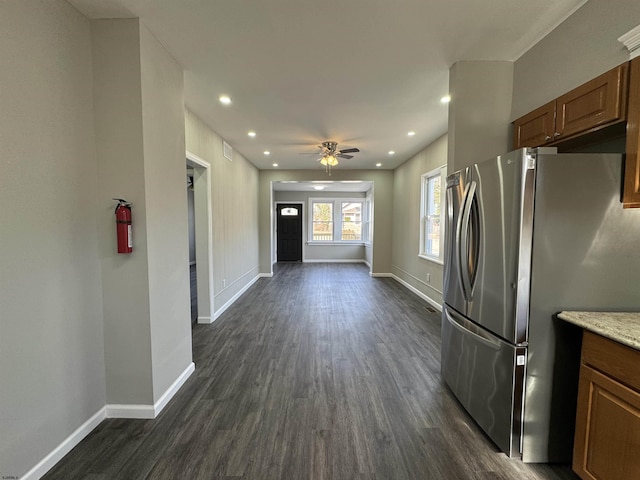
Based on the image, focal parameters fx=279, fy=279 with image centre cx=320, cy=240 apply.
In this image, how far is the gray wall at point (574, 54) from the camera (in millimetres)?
1540

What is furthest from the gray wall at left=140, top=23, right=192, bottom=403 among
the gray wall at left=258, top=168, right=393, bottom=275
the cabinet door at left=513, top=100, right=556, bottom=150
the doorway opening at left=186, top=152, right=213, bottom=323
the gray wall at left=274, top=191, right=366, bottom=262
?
the gray wall at left=274, top=191, right=366, bottom=262

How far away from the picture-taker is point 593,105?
158 cm

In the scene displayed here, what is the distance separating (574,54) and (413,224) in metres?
4.02

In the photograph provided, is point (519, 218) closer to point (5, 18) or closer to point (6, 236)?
point (6, 236)

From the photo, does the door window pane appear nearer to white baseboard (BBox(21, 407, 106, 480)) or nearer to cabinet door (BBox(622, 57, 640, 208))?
white baseboard (BBox(21, 407, 106, 480))

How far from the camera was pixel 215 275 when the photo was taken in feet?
13.5

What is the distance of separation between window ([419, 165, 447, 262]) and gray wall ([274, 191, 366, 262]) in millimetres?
4635

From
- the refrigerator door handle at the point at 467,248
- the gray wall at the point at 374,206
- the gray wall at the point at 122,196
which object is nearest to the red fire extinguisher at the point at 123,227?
the gray wall at the point at 122,196

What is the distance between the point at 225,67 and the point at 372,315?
3605 millimetres

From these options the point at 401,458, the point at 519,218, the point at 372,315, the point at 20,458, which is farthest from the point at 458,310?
the point at 20,458

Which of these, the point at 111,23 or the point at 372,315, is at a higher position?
the point at 111,23

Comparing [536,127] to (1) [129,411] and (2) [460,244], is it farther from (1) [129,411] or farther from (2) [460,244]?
(1) [129,411]

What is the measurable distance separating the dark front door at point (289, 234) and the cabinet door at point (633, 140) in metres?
8.86

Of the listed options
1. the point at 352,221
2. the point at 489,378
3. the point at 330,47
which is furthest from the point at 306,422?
the point at 352,221
